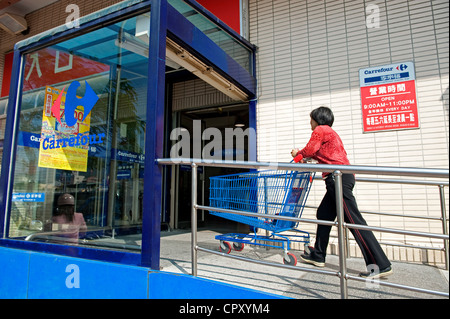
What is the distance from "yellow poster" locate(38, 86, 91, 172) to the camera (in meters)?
3.73

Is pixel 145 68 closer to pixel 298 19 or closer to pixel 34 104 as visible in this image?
pixel 34 104

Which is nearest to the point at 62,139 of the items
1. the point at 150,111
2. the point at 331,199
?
the point at 150,111

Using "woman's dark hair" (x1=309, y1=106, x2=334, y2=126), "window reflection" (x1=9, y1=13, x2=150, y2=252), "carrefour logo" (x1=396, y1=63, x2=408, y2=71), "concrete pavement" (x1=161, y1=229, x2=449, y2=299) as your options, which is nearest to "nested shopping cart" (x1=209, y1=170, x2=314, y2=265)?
"concrete pavement" (x1=161, y1=229, x2=449, y2=299)

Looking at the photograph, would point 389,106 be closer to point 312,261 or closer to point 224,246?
point 312,261

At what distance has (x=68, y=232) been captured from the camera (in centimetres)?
358

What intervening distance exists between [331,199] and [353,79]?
2436mm

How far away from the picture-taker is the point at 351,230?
2744mm

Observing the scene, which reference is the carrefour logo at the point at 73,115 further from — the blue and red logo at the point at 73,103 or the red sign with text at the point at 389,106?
the red sign with text at the point at 389,106

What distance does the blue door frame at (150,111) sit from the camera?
2.60 metres

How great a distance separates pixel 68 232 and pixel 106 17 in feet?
7.96

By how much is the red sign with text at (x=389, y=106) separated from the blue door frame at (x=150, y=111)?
2.12m

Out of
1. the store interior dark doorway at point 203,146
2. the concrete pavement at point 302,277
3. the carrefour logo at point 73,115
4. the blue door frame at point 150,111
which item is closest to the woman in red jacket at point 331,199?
the concrete pavement at point 302,277

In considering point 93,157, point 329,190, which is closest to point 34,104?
point 93,157

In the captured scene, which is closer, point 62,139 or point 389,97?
point 62,139
